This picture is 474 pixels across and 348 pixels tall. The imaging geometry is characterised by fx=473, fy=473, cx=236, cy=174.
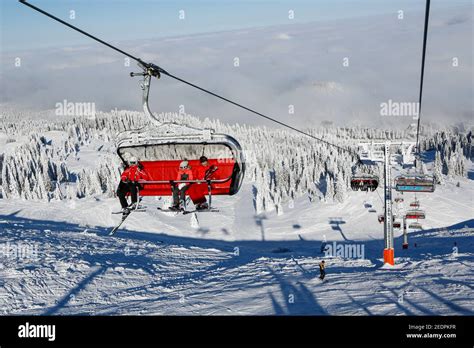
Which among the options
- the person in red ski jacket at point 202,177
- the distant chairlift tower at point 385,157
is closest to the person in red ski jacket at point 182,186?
the person in red ski jacket at point 202,177

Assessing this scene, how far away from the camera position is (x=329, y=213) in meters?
82.5

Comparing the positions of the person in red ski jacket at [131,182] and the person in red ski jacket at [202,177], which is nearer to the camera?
the person in red ski jacket at [131,182]

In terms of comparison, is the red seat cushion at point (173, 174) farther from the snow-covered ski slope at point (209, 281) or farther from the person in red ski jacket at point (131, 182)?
the snow-covered ski slope at point (209, 281)

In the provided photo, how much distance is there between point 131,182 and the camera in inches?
489

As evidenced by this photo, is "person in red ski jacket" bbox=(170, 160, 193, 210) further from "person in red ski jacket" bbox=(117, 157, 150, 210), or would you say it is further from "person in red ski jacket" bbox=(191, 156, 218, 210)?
"person in red ski jacket" bbox=(117, 157, 150, 210)

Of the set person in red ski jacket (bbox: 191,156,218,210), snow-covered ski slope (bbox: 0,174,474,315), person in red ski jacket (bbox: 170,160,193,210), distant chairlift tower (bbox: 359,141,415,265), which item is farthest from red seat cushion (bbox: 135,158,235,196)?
distant chairlift tower (bbox: 359,141,415,265)

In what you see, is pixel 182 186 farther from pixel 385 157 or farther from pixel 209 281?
pixel 209 281

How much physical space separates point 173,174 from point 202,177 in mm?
1234

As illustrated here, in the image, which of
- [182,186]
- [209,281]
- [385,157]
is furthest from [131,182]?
[385,157]

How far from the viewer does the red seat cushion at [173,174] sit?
1308 cm

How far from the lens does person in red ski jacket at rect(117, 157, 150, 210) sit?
40.5 feet

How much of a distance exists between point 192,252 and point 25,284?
1803cm

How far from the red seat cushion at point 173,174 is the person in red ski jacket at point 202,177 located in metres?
0.01
